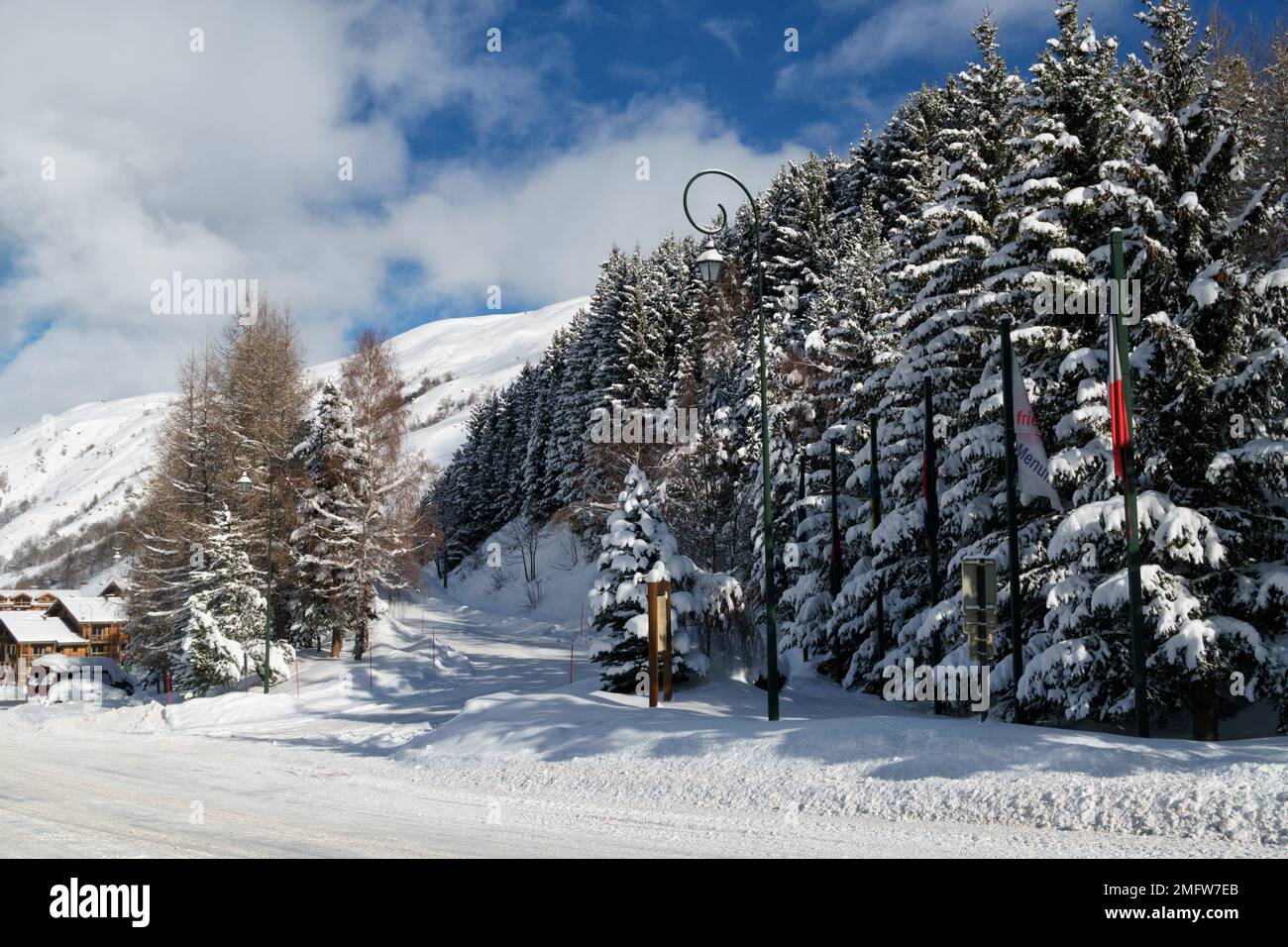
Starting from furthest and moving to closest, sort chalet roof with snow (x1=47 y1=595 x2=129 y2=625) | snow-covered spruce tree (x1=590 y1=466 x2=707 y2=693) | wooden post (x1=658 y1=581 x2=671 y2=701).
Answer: chalet roof with snow (x1=47 y1=595 x2=129 y2=625), snow-covered spruce tree (x1=590 y1=466 x2=707 y2=693), wooden post (x1=658 y1=581 x2=671 y2=701)

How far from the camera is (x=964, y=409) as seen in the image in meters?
16.9

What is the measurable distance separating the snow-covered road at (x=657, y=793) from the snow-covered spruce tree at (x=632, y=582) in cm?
543

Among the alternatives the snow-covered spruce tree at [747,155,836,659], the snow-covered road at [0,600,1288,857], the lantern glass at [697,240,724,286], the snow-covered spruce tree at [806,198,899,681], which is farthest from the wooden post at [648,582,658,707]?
the snow-covered spruce tree at [747,155,836,659]

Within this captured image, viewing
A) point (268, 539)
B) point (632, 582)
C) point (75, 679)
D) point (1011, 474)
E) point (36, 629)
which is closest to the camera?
point (1011, 474)

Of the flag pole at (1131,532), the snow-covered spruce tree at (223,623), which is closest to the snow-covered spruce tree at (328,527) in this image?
the snow-covered spruce tree at (223,623)

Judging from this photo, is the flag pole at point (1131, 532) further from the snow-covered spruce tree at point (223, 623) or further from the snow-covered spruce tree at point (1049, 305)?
the snow-covered spruce tree at point (223, 623)

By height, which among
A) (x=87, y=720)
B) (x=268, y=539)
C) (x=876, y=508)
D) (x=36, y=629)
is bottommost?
Answer: (x=36, y=629)

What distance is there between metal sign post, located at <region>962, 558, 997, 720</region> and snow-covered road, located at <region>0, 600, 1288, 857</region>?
120cm

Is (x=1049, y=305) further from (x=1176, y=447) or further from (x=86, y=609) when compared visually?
(x=86, y=609)

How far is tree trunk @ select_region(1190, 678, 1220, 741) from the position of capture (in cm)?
1343

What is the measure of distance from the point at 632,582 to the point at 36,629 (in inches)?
2794

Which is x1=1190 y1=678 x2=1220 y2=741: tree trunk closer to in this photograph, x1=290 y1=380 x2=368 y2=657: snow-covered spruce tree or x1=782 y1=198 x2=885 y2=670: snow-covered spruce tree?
x1=782 y1=198 x2=885 y2=670: snow-covered spruce tree

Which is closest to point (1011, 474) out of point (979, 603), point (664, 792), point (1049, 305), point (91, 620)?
point (979, 603)

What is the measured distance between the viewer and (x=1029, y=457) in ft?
42.9
